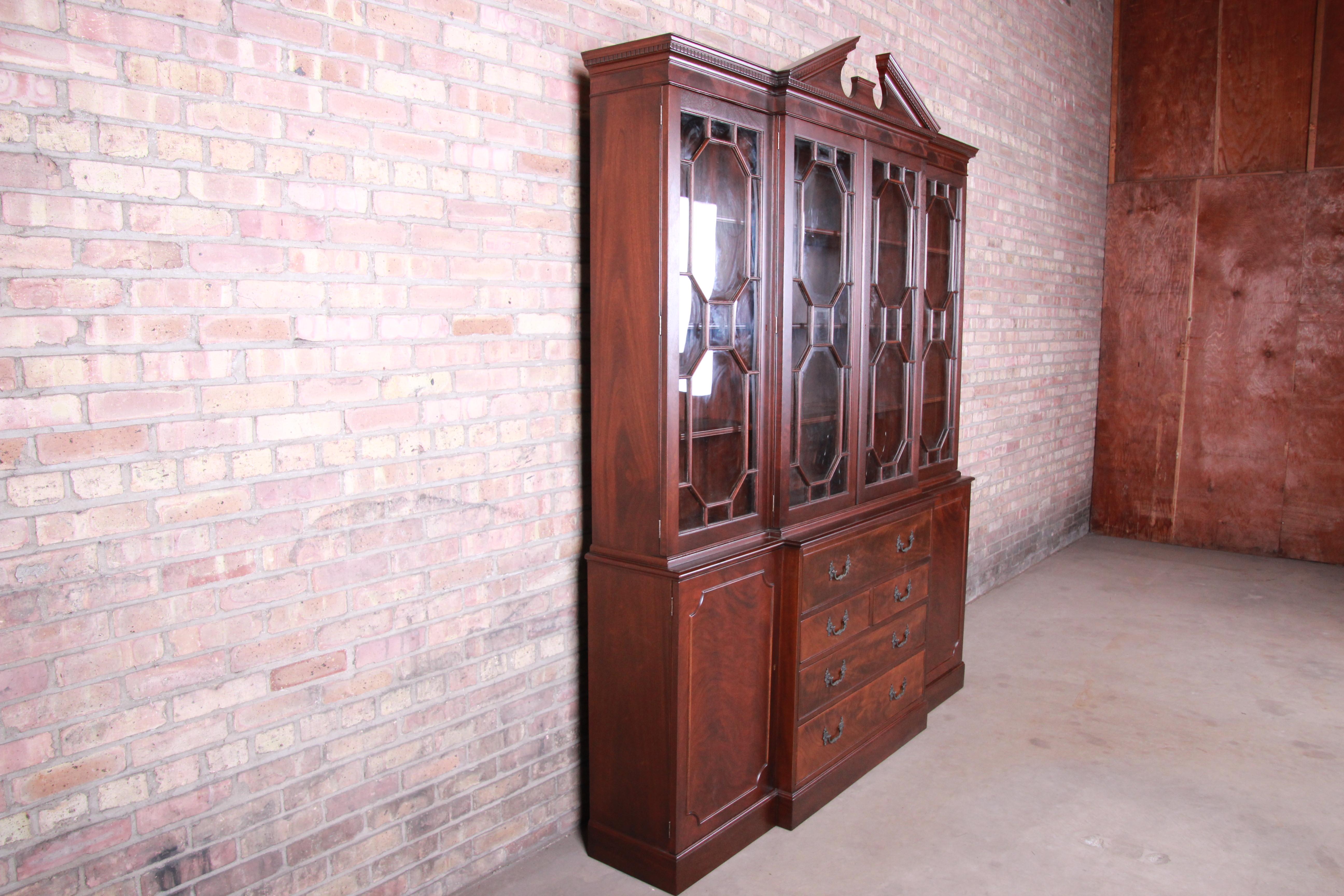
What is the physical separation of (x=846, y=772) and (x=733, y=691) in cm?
77

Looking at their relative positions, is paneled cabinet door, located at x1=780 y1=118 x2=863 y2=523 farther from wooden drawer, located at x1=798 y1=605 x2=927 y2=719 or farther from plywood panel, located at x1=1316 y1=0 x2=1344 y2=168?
plywood panel, located at x1=1316 y1=0 x2=1344 y2=168

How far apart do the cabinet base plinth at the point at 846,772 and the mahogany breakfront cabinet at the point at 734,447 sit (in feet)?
0.04

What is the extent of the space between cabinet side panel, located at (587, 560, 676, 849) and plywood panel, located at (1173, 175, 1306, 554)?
19.0ft

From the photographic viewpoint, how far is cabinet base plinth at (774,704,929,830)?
3.09 m

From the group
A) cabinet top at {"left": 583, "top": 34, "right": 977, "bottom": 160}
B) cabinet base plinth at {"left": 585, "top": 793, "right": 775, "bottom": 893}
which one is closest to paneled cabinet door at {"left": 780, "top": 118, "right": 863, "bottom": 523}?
cabinet top at {"left": 583, "top": 34, "right": 977, "bottom": 160}

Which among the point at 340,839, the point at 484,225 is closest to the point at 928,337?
the point at 484,225

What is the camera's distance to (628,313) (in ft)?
8.71

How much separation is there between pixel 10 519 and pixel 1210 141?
7514 mm

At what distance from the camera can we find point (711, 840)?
2832 mm

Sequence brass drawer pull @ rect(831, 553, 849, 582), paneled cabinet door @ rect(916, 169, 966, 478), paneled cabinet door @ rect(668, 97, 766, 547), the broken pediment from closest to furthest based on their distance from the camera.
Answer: paneled cabinet door @ rect(668, 97, 766, 547) → the broken pediment → brass drawer pull @ rect(831, 553, 849, 582) → paneled cabinet door @ rect(916, 169, 966, 478)

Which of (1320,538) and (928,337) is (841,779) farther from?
(1320,538)

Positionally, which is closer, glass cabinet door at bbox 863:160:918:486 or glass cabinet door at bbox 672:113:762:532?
glass cabinet door at bbox 672:113:762:532

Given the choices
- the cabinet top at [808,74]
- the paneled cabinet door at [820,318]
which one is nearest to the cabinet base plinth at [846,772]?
the paneled cabinet door at [820,318]

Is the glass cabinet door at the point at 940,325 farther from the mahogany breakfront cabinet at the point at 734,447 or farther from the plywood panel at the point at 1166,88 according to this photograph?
the plywood panel at the point at 1166,88
